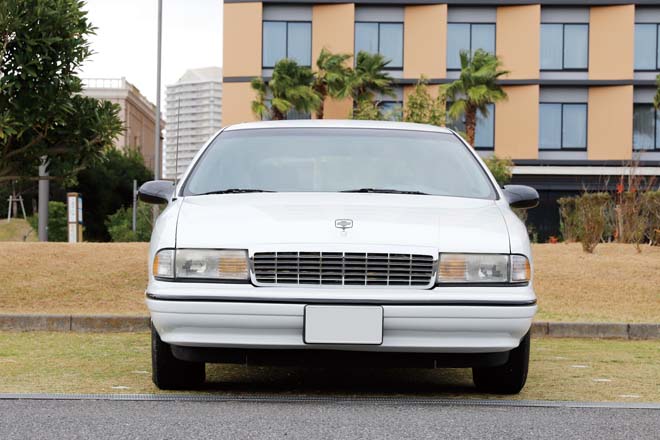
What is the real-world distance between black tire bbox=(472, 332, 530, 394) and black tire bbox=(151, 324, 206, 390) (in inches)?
65.1

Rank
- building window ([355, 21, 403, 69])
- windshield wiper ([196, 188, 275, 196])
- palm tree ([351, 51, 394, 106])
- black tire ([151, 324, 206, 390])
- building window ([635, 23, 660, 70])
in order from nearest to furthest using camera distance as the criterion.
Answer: black tire ([151, 324, 206, 390]), windshield wiper ([196, 188, 275, 196]), palm tree ([351, 51, 394, 106]), building window ([355, 21, 403, 69]), building window ([635, 23, 660, 70])

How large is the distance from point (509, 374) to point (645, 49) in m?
39.4

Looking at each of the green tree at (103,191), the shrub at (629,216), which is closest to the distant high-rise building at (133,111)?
the green tree at (103,191)

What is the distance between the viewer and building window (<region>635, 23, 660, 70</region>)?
4262 cm

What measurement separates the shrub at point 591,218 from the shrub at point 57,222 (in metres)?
24.8

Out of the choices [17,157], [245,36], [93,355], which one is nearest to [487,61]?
[245,36]

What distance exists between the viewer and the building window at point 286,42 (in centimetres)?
4256

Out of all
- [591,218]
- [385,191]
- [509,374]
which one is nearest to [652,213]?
[591,218]

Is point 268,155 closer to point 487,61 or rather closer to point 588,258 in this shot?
point 588,258

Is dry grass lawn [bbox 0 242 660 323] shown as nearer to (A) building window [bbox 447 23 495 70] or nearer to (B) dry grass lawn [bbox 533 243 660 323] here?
(B) dry grass lawn [bbox 533 243 660 323]

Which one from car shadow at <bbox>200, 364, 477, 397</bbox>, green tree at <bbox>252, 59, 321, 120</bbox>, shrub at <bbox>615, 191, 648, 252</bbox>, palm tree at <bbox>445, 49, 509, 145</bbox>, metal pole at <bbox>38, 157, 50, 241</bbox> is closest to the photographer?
car shadow at <bbox>200, 364, 477, 397</bbox>

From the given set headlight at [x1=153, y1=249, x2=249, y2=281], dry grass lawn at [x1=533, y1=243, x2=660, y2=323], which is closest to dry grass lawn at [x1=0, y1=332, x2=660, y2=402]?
headlight at [x1=153, y1=249, x2=249, y2=281]

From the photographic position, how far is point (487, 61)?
1532 inches

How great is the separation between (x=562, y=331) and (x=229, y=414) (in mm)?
5663
